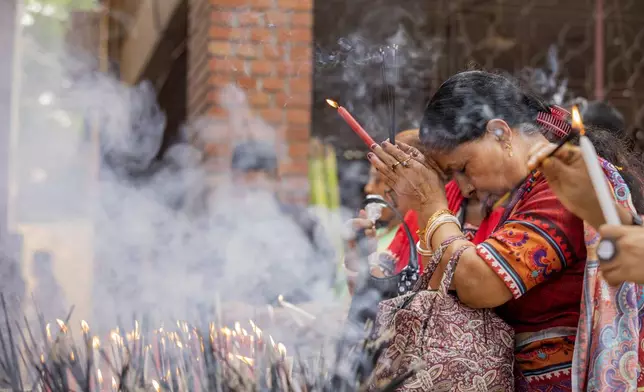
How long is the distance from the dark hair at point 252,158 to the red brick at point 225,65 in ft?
1.96

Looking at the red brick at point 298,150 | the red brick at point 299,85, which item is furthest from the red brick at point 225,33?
the red brick at point 298,150

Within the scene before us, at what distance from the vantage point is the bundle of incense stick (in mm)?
1930

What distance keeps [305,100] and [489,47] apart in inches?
68.6

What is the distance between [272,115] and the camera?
17.5ft

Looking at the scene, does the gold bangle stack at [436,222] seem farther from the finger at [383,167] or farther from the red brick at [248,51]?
the red brick at [248,51]

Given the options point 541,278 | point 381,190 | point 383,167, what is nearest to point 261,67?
point 381,190

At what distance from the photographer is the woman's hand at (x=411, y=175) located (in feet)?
8.30

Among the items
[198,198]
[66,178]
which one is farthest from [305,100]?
[66,178]

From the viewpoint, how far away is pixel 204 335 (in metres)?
2.17

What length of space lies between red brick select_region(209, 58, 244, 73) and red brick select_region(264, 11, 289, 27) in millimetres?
302

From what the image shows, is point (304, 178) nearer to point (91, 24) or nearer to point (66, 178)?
point (91, 24)

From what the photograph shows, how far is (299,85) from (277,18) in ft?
1.34

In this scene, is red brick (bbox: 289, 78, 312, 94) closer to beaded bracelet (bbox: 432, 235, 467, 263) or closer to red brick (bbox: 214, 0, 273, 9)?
red brick (bbox: 214, 0, 273, 9)

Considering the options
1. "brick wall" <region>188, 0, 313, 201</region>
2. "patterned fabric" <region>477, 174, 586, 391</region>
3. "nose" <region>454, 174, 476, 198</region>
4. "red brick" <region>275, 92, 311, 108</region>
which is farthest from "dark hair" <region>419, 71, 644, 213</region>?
"red brick" <region>275, 92, 311, 108</region>
